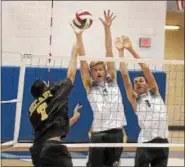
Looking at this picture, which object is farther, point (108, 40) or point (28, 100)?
point (28, 100)

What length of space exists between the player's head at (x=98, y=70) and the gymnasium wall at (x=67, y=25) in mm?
3698

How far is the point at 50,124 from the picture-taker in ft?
9.84

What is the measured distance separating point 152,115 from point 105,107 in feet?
1.43

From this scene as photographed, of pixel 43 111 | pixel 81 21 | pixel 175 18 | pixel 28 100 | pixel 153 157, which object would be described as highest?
pixel 175 18

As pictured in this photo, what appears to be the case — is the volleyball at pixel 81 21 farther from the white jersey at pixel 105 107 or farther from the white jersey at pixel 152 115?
the white jersey at pixel 152 115

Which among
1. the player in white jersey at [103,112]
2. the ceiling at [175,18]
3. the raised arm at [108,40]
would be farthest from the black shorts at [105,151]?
the ceiling at [175,18]

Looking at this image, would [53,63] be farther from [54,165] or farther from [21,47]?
[54,165]

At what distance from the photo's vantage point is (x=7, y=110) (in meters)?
6.57

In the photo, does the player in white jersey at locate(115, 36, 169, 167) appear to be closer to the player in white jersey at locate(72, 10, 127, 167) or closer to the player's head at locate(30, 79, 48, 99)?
the player in white jersey at locate(72, 10, 127, 167)

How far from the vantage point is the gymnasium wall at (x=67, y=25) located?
7332 millimetres

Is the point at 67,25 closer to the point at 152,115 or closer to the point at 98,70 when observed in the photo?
the point at 98,70

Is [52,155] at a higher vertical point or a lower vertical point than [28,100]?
lower

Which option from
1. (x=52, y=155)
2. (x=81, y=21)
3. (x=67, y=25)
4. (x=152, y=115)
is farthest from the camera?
(x=67, y=25)

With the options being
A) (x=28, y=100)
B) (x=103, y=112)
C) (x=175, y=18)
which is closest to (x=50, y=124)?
(x=103, y=112)
